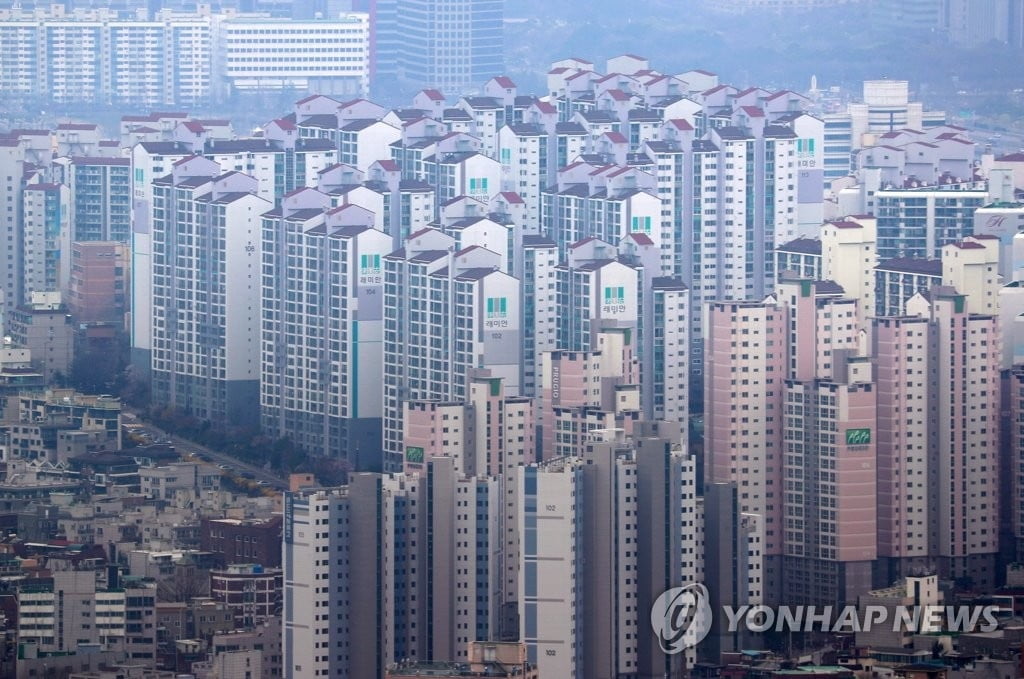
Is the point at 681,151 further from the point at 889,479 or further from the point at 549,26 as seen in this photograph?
the point at 549,26

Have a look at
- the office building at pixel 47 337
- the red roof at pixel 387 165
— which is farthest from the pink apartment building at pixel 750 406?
the office building at pixel 47 337

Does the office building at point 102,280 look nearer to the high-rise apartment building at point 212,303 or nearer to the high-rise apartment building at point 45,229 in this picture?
the high-rise apartment building at point 45,229

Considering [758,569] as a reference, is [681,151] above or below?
above

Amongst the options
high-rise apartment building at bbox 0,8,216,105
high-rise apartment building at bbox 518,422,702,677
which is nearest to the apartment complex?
high-rise apartment building at bbox 0,8,216,105

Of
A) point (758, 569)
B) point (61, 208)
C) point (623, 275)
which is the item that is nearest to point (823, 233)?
point (623, 275)

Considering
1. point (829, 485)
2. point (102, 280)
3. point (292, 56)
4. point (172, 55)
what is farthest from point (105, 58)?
point (829, 485)
